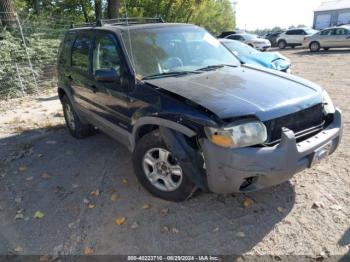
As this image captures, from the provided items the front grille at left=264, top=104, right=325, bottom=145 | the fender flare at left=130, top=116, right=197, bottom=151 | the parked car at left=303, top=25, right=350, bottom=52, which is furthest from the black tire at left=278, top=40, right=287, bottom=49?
the fender flare at left=130, top=116, right=197, bottom=151

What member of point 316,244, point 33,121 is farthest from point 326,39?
point 316,244

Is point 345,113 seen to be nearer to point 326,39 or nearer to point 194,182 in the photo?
point 194,182

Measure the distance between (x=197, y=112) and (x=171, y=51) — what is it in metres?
1.37

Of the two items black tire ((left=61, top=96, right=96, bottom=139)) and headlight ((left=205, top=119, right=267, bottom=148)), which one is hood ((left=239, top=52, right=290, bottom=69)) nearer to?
black tire ((left=61, top=96, right=96, bottom=139))

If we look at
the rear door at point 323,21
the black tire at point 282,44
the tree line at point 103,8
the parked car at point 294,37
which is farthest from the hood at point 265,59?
the rear door at point 323,21

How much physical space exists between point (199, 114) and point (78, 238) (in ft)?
5.46

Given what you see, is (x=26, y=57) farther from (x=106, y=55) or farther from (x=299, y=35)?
(x=299, y=35)

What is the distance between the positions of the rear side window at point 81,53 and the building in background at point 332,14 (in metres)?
48.4

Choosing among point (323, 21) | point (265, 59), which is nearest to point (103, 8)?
point (265, 59)

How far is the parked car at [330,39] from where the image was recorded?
65.1ft

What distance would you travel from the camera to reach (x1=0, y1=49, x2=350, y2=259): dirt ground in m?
2.92

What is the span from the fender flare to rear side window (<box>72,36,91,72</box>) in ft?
5.23

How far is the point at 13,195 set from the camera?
4.04m

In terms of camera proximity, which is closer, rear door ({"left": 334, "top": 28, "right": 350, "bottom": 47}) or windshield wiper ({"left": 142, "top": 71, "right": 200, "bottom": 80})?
windshield wiper ({"left": 142, "top": 71, "right": 200, "bottom": 80})
